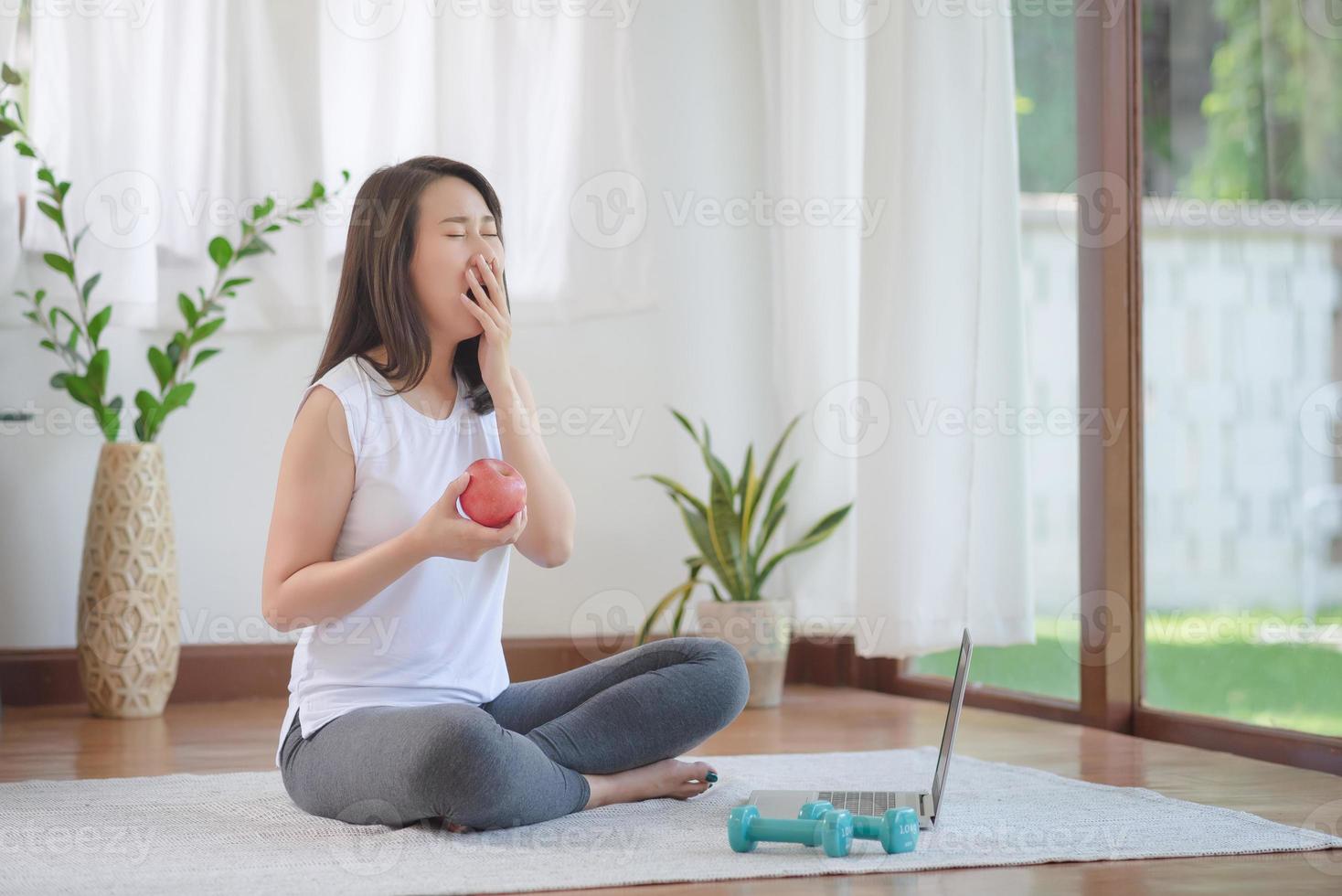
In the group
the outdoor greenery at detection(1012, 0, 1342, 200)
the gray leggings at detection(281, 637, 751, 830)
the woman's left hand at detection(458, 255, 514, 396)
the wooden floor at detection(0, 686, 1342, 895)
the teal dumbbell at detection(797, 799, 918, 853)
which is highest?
the outdoor greenery at detection(1012, 0, 1342, 200)

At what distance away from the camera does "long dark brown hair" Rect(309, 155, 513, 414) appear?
5.20 ft

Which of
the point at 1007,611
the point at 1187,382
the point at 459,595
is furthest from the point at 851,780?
the point at 1187,382

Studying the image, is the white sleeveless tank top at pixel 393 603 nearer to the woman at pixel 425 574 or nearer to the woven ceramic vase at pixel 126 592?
the woman at pixel 425 574

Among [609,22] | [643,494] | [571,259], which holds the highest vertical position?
[609,22]

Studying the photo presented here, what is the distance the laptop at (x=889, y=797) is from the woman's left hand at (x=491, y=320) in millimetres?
570

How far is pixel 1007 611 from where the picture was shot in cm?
249

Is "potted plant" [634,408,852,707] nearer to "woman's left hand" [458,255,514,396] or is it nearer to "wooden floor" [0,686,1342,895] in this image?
"wooden floor" [0,686,1342,895]

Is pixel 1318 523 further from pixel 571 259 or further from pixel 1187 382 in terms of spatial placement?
pixel 571 259

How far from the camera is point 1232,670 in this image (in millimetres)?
2209

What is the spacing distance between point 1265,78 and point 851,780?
4.17ft

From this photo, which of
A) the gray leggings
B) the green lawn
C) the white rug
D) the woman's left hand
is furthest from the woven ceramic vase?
the green lawn

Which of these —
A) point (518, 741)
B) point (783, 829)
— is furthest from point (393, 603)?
point (783, 829)

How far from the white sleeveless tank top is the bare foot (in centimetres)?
18

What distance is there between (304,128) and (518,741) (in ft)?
6.72
